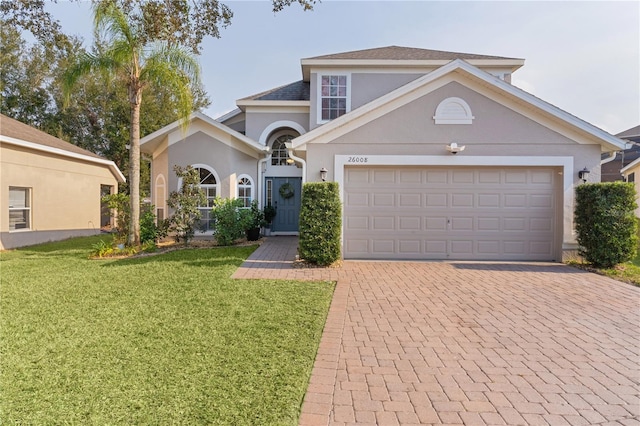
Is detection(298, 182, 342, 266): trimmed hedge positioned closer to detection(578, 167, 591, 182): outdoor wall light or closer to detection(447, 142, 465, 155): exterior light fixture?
detection(447, 142, 465, 155): exterior light fixture

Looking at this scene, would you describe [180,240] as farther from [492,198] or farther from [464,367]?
[464,367]

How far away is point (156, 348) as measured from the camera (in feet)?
13.4

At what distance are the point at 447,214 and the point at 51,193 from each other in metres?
14.9

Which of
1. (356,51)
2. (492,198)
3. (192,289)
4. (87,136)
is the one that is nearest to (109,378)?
(192,289)

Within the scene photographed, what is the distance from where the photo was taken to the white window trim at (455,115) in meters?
9.41

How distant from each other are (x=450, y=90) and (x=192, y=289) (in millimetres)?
8087

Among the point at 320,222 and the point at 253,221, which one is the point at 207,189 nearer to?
the point at 253,221

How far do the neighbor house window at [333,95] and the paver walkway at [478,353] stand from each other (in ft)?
27.5

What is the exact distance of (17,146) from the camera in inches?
490

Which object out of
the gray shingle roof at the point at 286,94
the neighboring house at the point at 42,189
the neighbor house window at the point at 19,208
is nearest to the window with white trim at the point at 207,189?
the gray shingle roof at the point at 286,94

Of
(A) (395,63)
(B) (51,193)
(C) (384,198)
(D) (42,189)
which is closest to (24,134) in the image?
(D) (42,189)

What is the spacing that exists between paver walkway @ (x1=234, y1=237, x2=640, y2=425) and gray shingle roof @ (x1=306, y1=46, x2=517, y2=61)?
32.6 feet

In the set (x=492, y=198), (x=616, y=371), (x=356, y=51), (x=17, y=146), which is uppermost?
(x=356, y=51)

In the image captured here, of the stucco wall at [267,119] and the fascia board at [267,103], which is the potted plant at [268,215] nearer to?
the stucco wall at [267,119]
